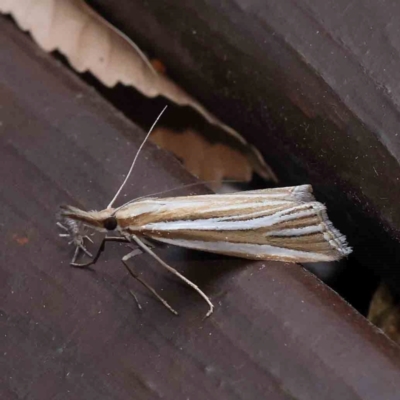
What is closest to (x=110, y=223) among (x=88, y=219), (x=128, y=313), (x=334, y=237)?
(x=88, y=219)

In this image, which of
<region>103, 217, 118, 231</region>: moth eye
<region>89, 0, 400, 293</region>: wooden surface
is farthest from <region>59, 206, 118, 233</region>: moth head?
<region>89, 0, 400, 293</region>: wooden surface

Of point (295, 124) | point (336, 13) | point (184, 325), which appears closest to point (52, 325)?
point (184, 325)

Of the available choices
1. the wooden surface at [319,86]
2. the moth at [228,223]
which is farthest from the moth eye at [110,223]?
the wooden surface at [319,86]

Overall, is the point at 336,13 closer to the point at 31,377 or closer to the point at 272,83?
the point at 272,83

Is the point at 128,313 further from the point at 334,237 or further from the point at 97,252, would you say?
the point at 334,237

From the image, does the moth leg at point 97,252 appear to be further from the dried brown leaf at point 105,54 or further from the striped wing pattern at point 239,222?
the dried brown leaf at point 105,54
